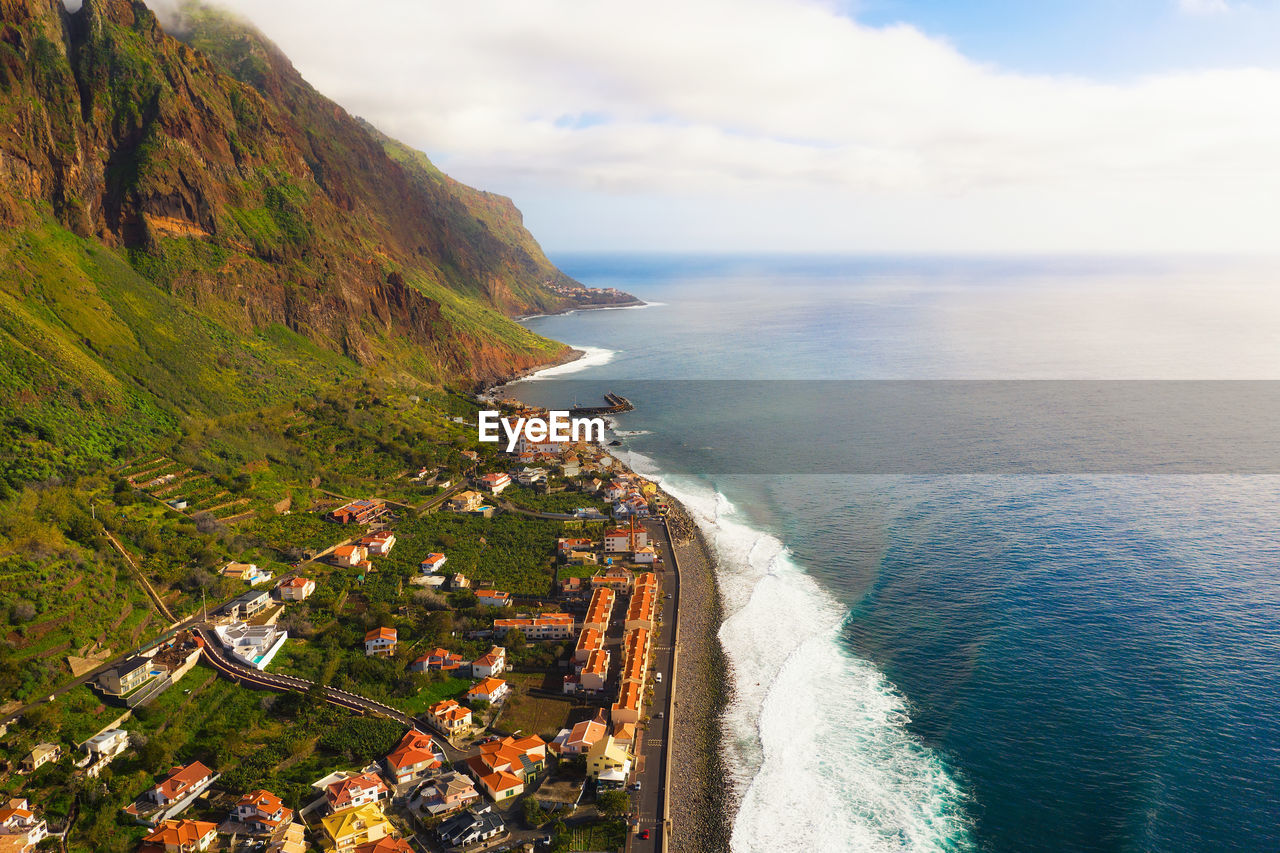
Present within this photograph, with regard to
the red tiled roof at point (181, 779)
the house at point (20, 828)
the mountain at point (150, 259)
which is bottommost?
the red tiled roof at point (181, 779)

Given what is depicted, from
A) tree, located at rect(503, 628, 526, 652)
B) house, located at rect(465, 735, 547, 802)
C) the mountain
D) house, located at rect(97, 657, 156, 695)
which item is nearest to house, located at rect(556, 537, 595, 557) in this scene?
tree, located at rect(503, 628, 526, 652)

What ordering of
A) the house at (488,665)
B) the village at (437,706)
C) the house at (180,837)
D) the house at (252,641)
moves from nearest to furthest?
the house at (180,837)
the village at (437,706)
the house at (252,641)
the house at (488,665)

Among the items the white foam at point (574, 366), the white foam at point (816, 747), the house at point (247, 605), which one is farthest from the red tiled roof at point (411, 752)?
the white foam at point (574, 366)

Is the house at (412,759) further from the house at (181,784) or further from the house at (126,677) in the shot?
the house at (126,677)

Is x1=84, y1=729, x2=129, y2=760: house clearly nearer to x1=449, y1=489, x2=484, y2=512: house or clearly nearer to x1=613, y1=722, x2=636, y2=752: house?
x1=613, y1=722, x2=636, y2=752: house

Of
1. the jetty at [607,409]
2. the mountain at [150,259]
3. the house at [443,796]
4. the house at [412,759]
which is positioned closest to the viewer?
the house at [443,796]

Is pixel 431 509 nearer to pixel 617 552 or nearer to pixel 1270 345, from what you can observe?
pixel 617 552
